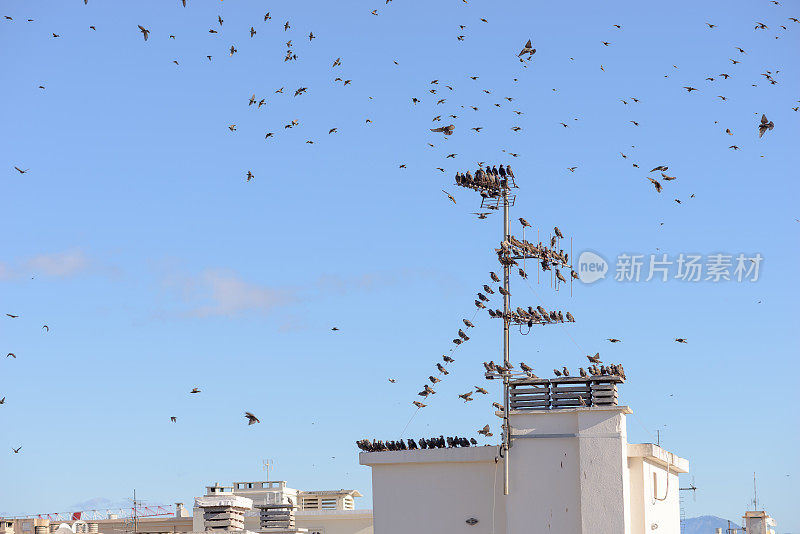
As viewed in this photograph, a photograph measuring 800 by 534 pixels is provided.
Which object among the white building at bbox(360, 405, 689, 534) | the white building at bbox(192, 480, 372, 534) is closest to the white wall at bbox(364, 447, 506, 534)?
the white building at bbox(360, 405, 689, 534)

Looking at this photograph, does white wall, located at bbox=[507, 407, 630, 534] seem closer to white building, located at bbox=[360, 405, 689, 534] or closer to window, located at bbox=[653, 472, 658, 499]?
white building, located at bbox=[360, 405, 689, 534]

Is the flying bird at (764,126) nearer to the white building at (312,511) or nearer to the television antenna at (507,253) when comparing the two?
the television antenna at (507,253)

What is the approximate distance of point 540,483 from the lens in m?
32.2

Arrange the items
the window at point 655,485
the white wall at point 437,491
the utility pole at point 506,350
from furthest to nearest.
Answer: the window at point 655,485
the white wall at point 437,491
the utility pole at point 506,350

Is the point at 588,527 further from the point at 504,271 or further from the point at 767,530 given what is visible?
the point at 767,530

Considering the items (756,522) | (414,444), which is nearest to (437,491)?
(414,444)

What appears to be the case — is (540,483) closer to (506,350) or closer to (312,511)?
(506,350)

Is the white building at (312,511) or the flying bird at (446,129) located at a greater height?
the flying bird at (446,129)

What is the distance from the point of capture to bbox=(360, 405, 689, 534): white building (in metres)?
31.3

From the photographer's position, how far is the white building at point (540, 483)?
31344mm

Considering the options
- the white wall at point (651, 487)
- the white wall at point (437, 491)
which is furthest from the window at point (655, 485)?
the white wall at point (437, 491)

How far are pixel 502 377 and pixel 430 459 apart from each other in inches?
136

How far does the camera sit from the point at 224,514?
33.6m

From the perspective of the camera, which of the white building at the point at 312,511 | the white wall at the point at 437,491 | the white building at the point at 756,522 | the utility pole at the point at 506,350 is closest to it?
the utility pole at the point at 506,350
